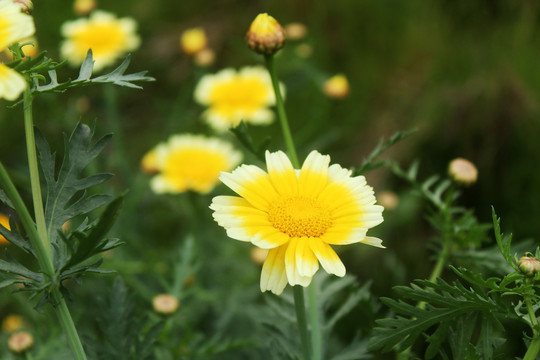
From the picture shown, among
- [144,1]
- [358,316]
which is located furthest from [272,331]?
[144,1]

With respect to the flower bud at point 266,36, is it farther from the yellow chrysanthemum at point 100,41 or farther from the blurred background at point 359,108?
the yellow chrysanthemum at point 100,41

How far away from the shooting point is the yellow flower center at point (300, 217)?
100 centimetres

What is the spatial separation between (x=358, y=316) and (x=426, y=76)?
159cm

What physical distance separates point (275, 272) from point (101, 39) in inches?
73.6

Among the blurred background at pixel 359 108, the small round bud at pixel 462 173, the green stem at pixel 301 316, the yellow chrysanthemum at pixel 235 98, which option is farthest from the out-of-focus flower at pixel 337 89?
the green stem at pixel 301 316

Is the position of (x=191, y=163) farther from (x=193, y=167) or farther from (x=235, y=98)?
(x=235, y=98)

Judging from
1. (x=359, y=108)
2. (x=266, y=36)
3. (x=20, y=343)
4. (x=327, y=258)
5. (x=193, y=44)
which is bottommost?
(x=359, y=108)

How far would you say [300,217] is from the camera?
1004 millimetres

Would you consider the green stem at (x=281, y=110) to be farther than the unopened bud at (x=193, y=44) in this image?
No

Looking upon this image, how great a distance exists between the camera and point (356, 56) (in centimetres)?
351

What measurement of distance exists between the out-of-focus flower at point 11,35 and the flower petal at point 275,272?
43cm

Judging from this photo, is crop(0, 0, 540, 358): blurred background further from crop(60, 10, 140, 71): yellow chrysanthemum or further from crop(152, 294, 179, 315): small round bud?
crop(152, 294, 179, 315): small round bud

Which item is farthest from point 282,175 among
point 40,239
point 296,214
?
point 40,239

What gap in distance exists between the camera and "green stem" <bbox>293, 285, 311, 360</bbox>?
39.7 inches
